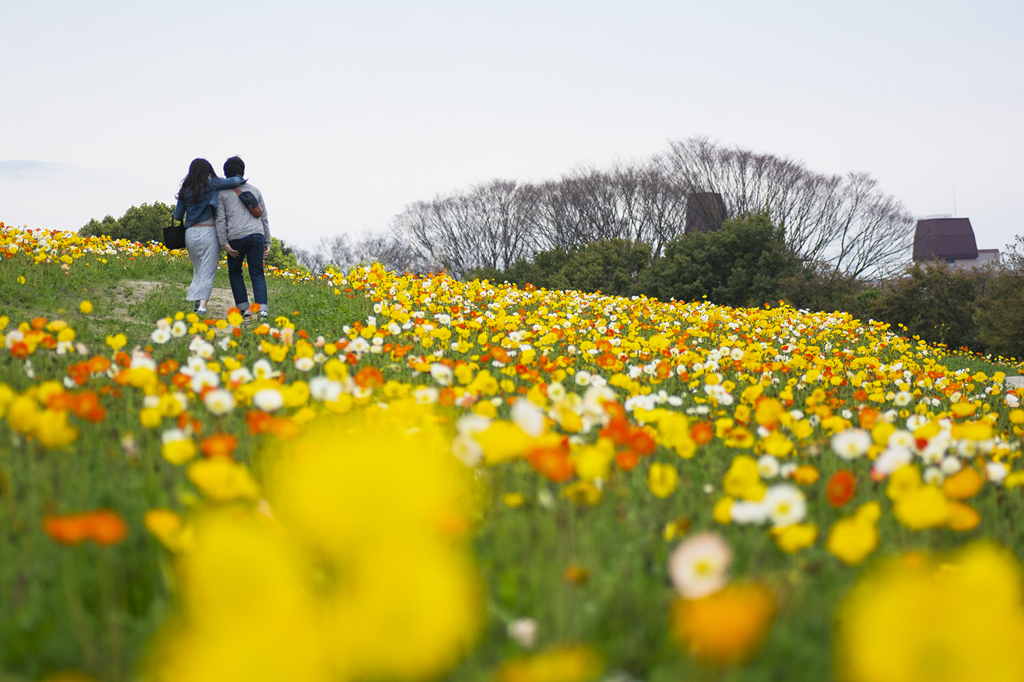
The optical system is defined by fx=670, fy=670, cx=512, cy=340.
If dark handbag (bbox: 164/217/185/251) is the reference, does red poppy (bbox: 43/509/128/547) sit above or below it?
below

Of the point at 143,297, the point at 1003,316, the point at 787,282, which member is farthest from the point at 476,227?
the point at 143,297

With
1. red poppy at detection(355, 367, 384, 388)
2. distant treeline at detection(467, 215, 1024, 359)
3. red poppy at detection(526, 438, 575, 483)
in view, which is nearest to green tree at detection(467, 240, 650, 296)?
distant treeline at detection(467, 215, 1024, 359)

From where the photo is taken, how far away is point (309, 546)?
117 cm

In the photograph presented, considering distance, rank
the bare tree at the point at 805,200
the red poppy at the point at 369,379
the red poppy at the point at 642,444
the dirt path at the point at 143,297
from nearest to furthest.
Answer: the red poppy at the point at 642,444, the red poppy at the point at 369,379, the dirt path at the point at 143,297, the bare tree at the point at 805,200

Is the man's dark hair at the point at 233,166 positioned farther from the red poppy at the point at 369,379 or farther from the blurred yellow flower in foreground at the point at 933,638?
the blurred yellow flower in foreground at the point at 933,638

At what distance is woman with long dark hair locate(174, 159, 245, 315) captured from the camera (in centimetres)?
698

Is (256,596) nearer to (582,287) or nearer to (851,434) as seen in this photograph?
(851,434)

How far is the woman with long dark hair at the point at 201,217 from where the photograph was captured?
698 cm

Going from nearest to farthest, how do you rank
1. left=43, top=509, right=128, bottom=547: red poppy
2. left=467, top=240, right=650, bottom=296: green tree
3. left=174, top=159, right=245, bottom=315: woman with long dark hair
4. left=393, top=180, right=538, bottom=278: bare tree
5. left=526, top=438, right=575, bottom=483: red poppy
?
left=43, top=509, right=128, bottom=547: red poppy < left=526, top=438, right=575, bottom=483: red poppy < left=174, top=159, right=245, bottom=315: woman with long dark hair < left=467, top=240, right=650, bottom=296: green tree < left=393, top=180, right=538, bottom=278: bare tree

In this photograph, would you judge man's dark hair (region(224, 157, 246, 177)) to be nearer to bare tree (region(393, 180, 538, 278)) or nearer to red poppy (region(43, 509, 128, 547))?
red poppy (region(43, 509, 128, 547))

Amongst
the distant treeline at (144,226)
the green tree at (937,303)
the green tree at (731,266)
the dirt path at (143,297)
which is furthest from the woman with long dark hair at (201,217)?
the distant treeline at (144,226)

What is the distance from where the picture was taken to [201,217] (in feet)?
23.2

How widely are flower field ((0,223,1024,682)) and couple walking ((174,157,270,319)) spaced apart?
2.91 metres

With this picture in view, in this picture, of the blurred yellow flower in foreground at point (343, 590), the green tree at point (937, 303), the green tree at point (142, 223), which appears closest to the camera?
the blurred yellow flower in foreground at point (343, 590)
